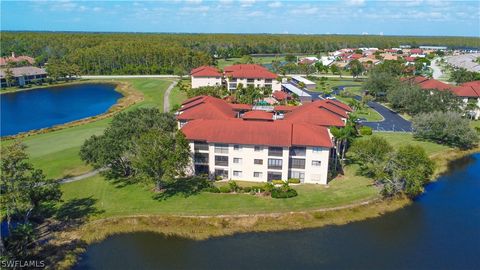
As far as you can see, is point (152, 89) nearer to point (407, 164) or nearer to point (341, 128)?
point (341, 128)

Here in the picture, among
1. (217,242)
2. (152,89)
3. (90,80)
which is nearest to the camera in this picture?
(217,242)

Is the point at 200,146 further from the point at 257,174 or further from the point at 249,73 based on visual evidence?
the point at 249,73

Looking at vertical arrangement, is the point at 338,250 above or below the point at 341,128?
below

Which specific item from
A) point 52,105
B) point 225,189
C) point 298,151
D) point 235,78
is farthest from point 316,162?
point 52,105

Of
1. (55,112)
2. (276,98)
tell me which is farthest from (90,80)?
(276,98)

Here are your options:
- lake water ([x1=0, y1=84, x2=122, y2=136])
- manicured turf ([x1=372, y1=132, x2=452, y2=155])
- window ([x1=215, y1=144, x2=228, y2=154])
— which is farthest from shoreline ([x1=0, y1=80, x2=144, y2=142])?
manicured turf ([x1=372, y1=132, x2=452, y2=155])

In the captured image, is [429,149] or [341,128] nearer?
[341,128]

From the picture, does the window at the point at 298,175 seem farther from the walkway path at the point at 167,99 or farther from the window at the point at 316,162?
the walkway path at the point at 167,99
